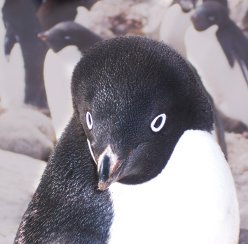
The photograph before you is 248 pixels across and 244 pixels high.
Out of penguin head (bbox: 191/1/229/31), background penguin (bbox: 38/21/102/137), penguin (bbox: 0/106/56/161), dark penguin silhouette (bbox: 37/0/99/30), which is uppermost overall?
penguin head (bbox: 191/1/229/31)

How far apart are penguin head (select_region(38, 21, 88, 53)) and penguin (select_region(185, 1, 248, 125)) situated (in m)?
0.29

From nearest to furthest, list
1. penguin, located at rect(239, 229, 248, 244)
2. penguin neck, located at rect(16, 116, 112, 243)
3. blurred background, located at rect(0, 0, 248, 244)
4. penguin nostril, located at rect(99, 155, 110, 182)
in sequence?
penguin nostril, located at rect(99, 155, 110, 182) < penguin neck, located at rect(16, 116, 112, 243) < penguin, located at rect(239, 229, 248, 244) < blurred background, located at rect(0, 0, 248, 244)

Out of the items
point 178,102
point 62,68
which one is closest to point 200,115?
point 178,102

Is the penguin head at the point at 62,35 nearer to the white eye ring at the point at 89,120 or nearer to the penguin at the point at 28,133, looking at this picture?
the penguin at the point at 28,133

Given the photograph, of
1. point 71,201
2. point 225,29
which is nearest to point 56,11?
point 225,29

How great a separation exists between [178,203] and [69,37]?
844 millimetres

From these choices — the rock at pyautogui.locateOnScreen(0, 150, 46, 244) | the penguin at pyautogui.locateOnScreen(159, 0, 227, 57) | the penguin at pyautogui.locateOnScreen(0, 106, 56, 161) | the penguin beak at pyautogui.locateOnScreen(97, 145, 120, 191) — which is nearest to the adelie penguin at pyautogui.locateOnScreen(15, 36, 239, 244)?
the penguin beak at pyautogui.locateOnScreen(97, 145, 120, 191)

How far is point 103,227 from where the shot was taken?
840 mm

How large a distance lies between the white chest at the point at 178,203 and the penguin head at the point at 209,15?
76cm

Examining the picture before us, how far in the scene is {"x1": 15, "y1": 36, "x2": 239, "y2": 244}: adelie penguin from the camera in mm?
770

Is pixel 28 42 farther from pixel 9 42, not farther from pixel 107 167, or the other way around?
pixel 107 167

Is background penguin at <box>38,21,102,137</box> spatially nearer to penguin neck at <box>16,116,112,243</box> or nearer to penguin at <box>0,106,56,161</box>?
penguin at <box>0,106,56,161</box>

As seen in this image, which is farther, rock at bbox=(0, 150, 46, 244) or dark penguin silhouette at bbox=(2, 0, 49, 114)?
dark penguin silhouette at bbox=(2, 0, 49, 114)

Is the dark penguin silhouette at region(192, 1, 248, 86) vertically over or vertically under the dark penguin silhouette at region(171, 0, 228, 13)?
under
